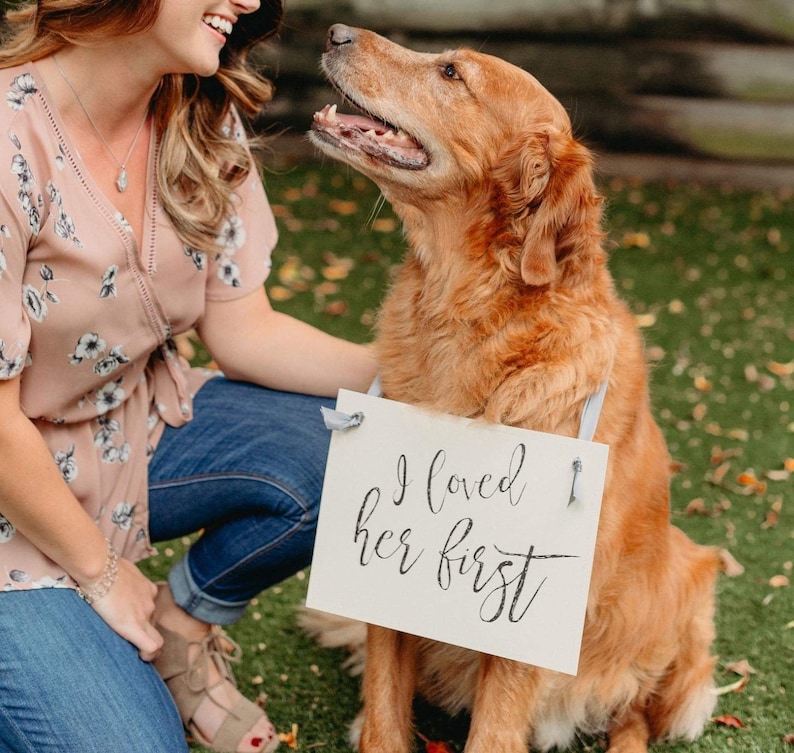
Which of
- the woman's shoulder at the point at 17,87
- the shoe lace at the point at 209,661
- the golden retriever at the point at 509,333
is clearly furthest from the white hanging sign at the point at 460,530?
the woman's shoulder at the point at 17,87

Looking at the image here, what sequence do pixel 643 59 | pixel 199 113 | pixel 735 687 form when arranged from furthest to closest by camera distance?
pixel 643 59 < pixel 735 687 < pixel 199 113

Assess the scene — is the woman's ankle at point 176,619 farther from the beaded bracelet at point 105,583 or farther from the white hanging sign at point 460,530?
the white hanging sign at point 460,530

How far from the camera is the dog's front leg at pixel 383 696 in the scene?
2170 millimetres

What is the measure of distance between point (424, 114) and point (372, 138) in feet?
0.44

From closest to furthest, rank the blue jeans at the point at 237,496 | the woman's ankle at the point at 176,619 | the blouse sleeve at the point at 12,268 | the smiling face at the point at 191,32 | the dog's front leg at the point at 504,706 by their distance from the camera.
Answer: the blouse sleeve at the point at 12,268
the smiling face at the point at 191,32
the dog's front leg at the point at 504,706
the blue jeans at the point at 237,496
the woman's ankle at the point at 176,619

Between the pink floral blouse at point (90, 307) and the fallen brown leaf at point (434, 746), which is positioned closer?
the pink floral blouse at point (90, 307)

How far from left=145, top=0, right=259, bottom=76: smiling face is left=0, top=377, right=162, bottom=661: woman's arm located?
706mm

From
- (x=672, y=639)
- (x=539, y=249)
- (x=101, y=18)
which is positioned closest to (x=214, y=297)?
(x=101, y=18)

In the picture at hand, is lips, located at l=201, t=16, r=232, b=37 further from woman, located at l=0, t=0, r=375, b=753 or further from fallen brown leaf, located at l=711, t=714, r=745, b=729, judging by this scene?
fallen brown leaf, located at l=711, t=714, r=745, b=729

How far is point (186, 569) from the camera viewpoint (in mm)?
2391

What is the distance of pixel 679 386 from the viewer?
421 centimetres

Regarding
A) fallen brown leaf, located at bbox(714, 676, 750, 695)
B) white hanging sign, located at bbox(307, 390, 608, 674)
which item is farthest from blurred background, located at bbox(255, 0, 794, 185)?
white hanging sign, located at bbox(307, 390, 608, 674)

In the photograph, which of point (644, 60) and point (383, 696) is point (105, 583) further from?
point (644, 60)

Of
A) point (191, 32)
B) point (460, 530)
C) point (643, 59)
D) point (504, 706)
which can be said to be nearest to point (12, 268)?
point (191, 32)
